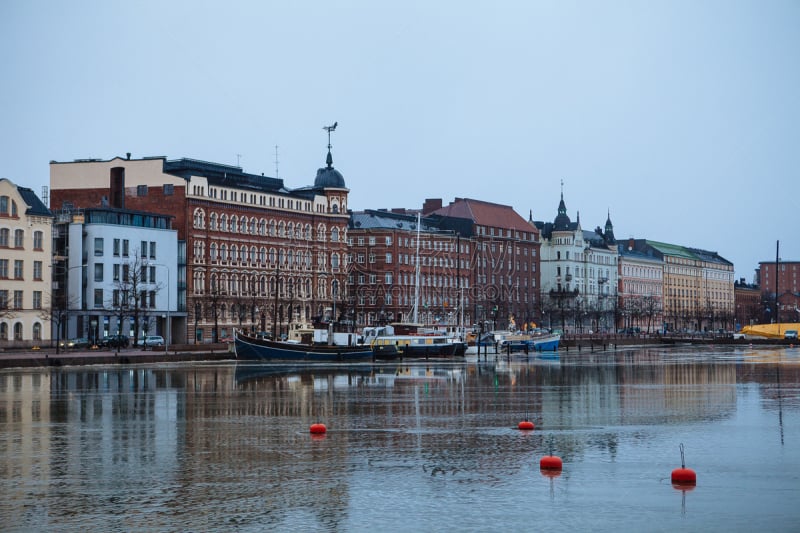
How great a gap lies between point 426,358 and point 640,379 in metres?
42.8

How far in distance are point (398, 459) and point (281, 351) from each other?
7281 cm

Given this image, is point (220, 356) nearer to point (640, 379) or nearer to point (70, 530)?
point (640, 379)

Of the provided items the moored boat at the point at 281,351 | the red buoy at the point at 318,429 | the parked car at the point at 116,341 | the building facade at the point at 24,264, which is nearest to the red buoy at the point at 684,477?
the red buoy at the point at 318,429

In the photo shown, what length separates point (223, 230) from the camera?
461ft

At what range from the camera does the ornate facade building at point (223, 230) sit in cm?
13538

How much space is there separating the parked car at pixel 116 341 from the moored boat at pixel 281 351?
13.3 meters

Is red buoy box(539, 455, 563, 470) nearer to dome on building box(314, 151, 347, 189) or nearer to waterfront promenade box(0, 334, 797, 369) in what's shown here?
waterfront promenade box(0, 334, 797, 369)

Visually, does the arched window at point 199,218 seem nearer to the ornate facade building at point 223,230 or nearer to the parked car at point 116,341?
the ornate facade building at point 223,230

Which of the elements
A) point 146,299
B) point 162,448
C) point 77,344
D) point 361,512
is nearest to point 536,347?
point 146,299

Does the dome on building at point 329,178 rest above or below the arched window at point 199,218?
above

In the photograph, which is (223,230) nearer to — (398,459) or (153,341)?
(153,341)

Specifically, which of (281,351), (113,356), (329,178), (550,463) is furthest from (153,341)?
(550,463)

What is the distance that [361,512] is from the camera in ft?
84.9

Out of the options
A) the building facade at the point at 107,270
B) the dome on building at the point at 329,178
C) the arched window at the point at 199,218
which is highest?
the dome on building at the point at 329,178
